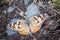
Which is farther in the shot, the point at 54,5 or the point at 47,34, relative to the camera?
the point at 54,5

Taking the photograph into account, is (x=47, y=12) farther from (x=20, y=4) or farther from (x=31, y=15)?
(x=20, y=4)

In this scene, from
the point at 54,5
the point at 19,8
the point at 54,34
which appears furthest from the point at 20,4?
the point at 54,34

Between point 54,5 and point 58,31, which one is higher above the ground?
point 54,5

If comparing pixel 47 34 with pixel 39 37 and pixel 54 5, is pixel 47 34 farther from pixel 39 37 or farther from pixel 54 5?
pixel 54 5

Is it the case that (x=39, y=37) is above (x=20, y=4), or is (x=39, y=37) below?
below

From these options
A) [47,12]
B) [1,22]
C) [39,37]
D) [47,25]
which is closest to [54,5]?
[47,12]

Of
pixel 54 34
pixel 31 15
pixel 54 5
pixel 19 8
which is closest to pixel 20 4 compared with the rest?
pixel 19 8

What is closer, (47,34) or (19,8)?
(47,34)

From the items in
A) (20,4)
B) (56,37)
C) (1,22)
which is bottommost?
(56,37)
